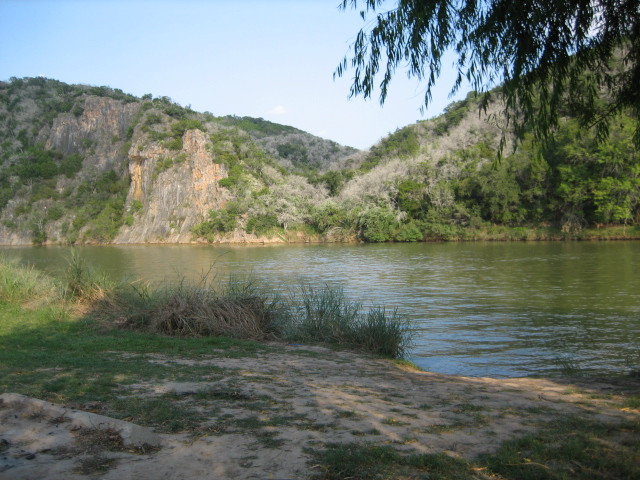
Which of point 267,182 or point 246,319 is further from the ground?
point 267,182

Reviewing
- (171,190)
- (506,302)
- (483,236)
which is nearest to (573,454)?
(506,302)

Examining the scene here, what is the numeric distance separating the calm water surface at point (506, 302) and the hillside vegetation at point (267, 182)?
26.9 feet

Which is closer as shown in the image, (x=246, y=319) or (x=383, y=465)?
(x=383, y=465)

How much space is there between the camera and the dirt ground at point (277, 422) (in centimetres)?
365

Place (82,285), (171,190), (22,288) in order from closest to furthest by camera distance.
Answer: (82,285)
(22,288)
(171,190)

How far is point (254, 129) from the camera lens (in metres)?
139

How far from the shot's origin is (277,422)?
15.7ft

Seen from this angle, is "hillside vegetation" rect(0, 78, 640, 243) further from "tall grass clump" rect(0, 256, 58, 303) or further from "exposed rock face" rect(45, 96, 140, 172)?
"tall grass clump" rect(0, 256, 58, 303)

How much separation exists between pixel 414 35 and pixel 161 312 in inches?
310

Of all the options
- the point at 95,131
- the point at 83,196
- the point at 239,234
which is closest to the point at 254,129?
the point at 95,131

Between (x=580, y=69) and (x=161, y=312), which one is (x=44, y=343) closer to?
(x=161, y=312)

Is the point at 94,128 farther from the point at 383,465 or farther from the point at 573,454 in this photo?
the point at 573,454

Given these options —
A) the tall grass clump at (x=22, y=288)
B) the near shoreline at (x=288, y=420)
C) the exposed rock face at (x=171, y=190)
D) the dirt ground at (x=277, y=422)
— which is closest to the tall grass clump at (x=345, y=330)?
the near shoreline at (x=288, y=420)

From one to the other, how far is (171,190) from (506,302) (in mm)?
62051
